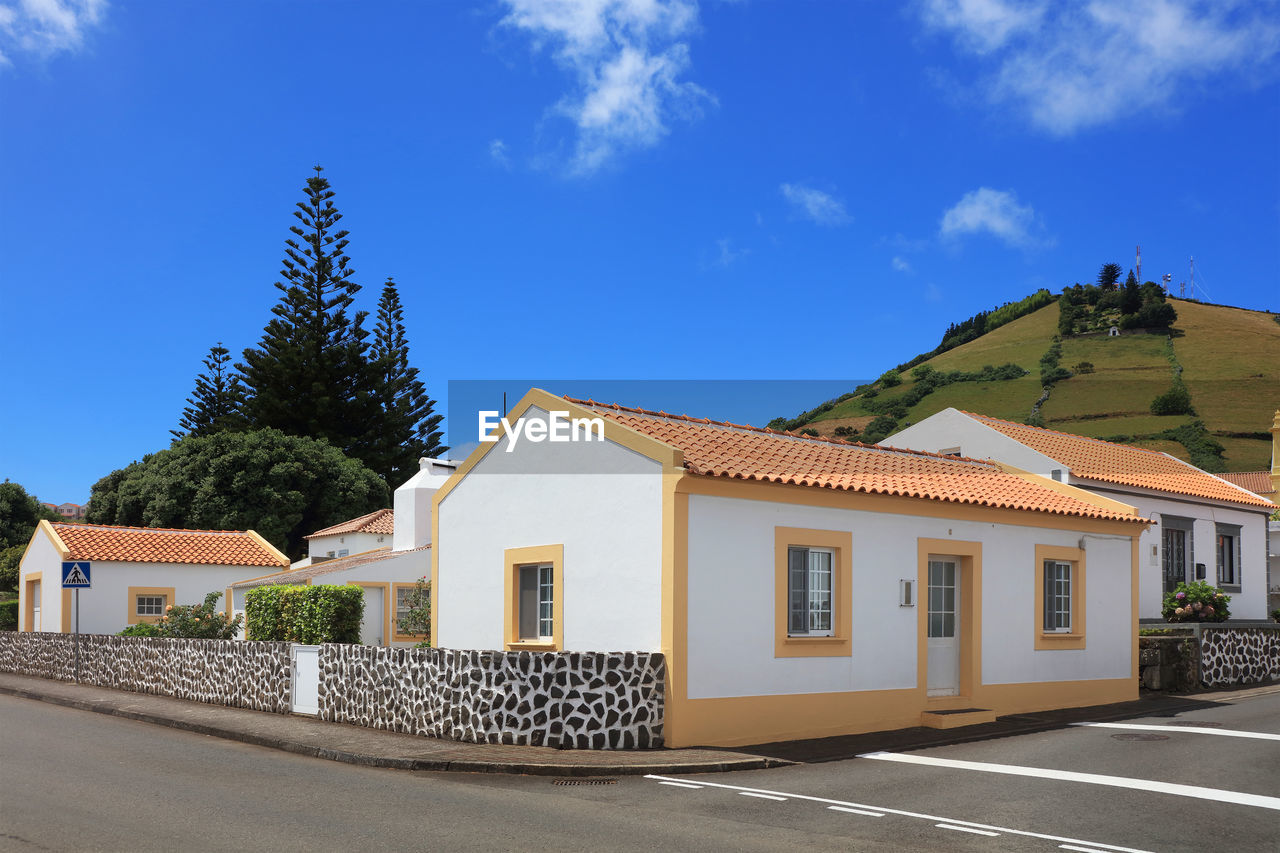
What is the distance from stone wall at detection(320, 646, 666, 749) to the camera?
1168 centimetres

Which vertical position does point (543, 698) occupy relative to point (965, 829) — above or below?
above

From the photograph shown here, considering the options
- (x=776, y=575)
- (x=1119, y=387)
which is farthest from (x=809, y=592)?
(x=1119, y=387)

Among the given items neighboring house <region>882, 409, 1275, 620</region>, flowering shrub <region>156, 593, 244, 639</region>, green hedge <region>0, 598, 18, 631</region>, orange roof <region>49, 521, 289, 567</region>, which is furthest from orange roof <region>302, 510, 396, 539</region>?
neighboring house <region>882, 409, 1275, 620</region>

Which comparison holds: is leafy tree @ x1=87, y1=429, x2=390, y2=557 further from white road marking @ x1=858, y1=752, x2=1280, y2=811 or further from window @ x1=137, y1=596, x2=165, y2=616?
white road marking @ x1=858, y1=752, x2=1280, y2=811

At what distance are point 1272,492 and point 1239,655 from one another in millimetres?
39566

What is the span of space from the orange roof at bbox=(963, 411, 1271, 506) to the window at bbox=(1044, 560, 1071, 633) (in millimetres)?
5175

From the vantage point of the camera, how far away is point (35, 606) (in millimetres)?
32094

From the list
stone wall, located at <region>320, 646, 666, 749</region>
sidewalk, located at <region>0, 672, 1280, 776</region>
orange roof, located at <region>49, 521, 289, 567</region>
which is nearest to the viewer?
sidewalk, located at <region>0, 672, 1280, 776</region>

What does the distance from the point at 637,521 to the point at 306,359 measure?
41.9 meters

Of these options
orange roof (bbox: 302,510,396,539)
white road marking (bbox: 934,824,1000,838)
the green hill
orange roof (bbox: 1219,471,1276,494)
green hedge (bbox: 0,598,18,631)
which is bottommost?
green hedge (bbox: 0,598,18,631)

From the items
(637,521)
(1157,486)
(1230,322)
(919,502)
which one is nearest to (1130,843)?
(637,521)

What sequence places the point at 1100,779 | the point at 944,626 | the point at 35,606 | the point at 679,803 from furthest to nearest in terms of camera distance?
the point at 35,606 → the point at 944,626 → the point at 1100,779 → the point at 679,803

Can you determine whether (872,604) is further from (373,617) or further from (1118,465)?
(373,617)

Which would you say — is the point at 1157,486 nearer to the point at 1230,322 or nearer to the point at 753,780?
the point at 753,780
